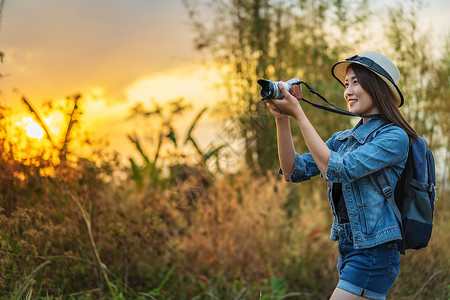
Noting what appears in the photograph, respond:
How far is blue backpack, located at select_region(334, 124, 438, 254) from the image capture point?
2104 millimetres

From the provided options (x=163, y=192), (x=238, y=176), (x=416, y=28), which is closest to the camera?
(x=163, y=192)

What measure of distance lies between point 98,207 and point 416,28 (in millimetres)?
5060

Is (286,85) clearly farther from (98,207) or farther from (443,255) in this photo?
(443,255)

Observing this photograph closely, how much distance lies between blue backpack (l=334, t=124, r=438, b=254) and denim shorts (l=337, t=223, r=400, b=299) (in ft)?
0.30

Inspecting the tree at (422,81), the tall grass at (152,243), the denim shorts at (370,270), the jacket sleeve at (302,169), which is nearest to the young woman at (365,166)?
the denim shorts at (370,270)

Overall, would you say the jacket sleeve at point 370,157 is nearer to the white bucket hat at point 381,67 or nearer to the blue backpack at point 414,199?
the blue backpack at point 414,199

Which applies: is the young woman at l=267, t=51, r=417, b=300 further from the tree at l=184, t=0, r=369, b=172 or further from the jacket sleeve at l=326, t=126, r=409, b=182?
the tree at l=184, t=0, r=369, b=172

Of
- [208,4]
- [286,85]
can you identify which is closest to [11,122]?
[286,85]

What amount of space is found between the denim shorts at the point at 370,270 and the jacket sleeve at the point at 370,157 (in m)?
0.34

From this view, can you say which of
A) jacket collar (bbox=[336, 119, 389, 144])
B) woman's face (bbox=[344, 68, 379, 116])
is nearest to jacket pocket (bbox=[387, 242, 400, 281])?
jacket collar (bbox=[336, 119, 389, 144])

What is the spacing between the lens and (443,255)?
441cm

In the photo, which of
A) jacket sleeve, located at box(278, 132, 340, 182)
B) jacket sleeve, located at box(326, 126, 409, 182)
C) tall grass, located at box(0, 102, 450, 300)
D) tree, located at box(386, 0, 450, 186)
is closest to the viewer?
jacket sleeve, located at box(326, 126, 409, 182)

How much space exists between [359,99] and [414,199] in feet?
1.74

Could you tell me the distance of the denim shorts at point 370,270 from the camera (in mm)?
2053
